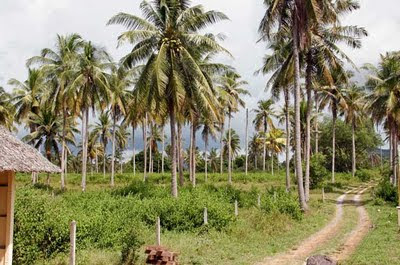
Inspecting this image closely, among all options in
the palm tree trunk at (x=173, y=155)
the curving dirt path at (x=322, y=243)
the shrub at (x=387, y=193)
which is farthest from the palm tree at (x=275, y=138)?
the palm tree trunk at (x=173, y=155)

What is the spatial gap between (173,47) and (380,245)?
496 inches

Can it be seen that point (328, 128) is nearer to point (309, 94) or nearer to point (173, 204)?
point (309, 94)

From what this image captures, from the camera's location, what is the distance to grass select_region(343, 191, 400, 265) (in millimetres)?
12000

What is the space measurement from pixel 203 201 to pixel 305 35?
11232 mm

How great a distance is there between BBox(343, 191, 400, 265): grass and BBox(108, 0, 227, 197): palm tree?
9.12 meters

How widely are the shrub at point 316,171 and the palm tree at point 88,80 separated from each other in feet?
58.5

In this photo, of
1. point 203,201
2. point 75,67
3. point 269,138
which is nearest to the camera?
point 203,201

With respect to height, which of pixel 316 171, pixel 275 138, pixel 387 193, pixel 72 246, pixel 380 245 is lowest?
pixel 380 245

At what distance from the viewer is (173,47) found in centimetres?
2141

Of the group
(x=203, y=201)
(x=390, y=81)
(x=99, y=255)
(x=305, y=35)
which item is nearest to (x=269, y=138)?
(x=390, y=81)

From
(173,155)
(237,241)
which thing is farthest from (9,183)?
(173,155)

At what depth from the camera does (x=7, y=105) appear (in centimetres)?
4181

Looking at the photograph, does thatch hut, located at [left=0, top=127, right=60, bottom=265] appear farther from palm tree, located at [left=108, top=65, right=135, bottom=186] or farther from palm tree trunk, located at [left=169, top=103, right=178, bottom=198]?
palm tree, located at [left=108, top=65, right=135, bottom=186]

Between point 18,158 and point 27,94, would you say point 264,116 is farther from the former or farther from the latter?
point 18,158
